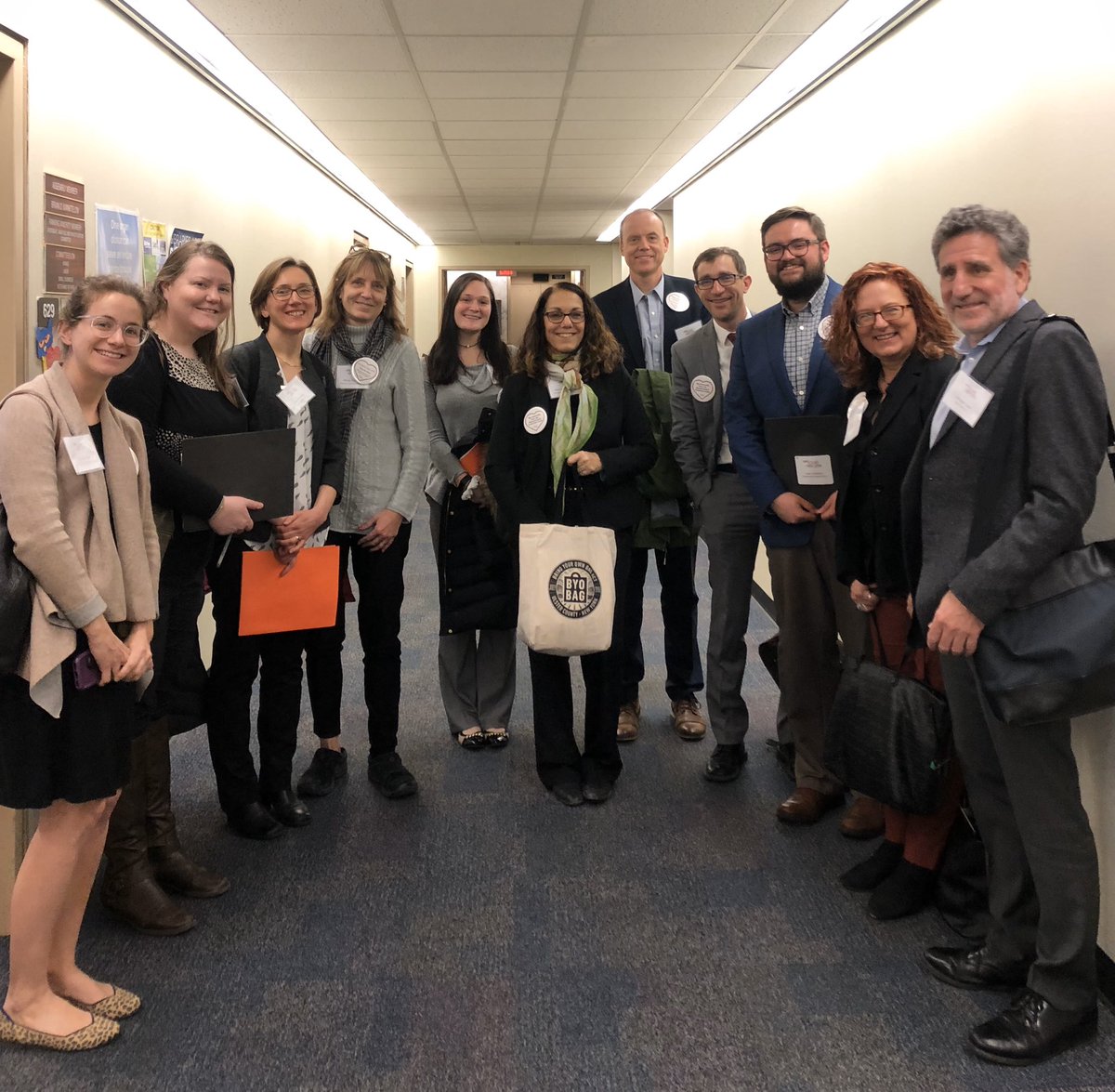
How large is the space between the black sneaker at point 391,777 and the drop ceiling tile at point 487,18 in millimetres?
2754

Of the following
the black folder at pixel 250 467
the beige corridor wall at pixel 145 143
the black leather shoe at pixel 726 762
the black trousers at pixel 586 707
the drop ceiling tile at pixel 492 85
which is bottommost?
the black leather shoe at pixel 726 762

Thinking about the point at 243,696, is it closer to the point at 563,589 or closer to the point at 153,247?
the point at 563,589

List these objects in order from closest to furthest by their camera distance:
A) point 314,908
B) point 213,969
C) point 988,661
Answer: point 988,661, point 213,969, point 314,908

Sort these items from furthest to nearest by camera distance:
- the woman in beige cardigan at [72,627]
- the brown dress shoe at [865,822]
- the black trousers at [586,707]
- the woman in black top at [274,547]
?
1. the black trousers at [586,707]
2. the brown dress shoe at [865,822]
3. the woman in black top at [274,547]
4. the woman in beige cardigan at [72,627]

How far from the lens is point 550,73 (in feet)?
14.0

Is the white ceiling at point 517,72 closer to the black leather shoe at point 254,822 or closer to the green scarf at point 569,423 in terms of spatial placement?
the green scarf at point 569,423

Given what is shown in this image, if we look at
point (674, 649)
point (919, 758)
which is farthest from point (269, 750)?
point (919, 758)

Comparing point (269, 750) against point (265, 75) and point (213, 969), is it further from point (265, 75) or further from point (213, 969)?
point (265, 75)

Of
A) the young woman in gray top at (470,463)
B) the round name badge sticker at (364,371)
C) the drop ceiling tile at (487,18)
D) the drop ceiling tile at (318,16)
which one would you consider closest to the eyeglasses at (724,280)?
the young woman in gray top at (470,463)

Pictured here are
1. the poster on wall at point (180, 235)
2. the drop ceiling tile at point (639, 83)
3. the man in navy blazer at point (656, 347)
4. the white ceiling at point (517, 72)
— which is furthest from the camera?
the drop ceiling tile at point (639, 83)

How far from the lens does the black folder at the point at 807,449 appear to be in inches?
93.6

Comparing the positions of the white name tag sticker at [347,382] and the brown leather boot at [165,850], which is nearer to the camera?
the brown leather boot at [165,850]

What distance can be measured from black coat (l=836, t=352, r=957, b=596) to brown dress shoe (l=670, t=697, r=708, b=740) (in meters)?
1.18

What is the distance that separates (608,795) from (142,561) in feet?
5.24
